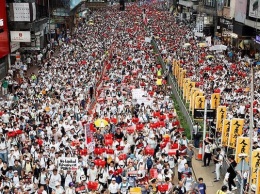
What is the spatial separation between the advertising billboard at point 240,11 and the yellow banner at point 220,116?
26.2m

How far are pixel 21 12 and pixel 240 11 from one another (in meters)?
19.9

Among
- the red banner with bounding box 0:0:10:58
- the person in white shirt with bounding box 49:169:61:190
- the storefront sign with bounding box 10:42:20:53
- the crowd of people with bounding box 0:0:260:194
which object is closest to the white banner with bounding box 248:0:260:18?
the crowd of people with bounding box 0:0:260:194

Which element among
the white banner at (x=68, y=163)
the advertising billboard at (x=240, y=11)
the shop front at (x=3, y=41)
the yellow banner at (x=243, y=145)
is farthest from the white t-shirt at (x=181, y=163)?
the advertising billboard at (x=240, y=11)

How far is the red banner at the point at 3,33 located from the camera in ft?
116

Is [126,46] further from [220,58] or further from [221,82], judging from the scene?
[221,82]

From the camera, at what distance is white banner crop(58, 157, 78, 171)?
14.9 metres

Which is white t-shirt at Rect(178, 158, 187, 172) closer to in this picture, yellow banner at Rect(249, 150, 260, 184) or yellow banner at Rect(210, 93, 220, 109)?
yellow banner at Rect(249, 150, 260, 184)

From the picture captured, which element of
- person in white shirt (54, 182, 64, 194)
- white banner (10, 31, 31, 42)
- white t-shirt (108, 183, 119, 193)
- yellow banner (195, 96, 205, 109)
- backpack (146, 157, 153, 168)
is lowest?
white t-shirt (108, 183, 119, 193)

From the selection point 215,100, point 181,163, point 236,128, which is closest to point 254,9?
point 215,100

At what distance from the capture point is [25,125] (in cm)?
1978

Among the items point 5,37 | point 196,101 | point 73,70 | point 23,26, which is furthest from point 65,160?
point 23,26

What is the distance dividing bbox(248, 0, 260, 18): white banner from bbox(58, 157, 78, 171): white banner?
27.8m

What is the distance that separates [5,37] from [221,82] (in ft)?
53.4

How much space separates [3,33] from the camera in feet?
118
